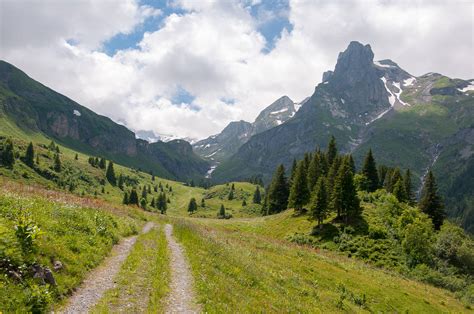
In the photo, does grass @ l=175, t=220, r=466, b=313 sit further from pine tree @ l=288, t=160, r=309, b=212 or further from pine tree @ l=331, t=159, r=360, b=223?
pine tree @ l=288, t=160, r=309, b=212

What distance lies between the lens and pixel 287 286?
79.2 feet

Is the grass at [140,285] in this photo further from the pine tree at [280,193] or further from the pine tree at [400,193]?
the pine tree at [280,193]

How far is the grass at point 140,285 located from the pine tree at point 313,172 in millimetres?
76387

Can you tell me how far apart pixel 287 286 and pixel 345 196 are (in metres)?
48.7

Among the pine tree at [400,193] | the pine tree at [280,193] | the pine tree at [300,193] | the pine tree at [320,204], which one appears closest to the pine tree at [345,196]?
the pine tree at [320,204]

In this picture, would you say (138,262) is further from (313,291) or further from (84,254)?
(313,291)

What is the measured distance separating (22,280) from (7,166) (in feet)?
718

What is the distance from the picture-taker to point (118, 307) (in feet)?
42.9

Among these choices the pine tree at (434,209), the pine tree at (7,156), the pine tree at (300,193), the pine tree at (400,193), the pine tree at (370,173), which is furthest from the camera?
the pine tree at (7,156)

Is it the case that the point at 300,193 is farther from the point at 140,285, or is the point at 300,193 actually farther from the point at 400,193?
the point at 140,285

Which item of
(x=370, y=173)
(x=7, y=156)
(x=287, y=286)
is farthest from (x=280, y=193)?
(x=7, y=156)

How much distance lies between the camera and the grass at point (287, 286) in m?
17.0

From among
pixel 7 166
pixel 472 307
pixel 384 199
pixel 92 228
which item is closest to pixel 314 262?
pixel 472 307

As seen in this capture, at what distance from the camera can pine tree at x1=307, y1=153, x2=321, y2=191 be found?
3741 inches
